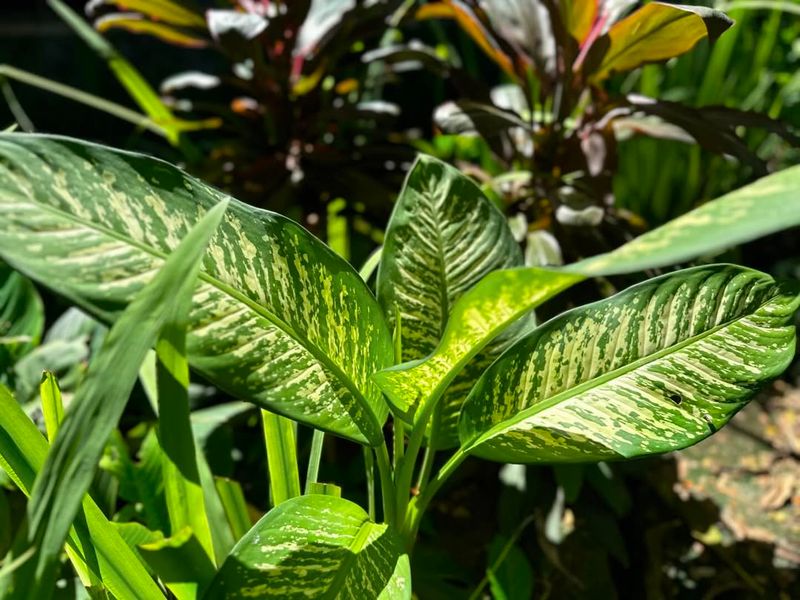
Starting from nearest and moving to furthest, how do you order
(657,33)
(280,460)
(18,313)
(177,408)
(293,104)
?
(177,408)
(280,460)
(657,33)
(18,313)
(293,104)

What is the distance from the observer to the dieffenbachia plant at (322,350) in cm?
35

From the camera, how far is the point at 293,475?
1.83ft

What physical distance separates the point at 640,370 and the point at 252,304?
0.90ft

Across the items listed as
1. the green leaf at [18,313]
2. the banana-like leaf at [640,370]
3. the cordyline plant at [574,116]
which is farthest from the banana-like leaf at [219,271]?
the green leaf at [18,313]

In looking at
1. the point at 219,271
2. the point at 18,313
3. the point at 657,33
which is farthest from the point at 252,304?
the point at 18,313

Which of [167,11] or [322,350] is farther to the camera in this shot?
[167,11]

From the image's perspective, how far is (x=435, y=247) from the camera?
1.88 ft

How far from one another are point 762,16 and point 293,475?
170cm

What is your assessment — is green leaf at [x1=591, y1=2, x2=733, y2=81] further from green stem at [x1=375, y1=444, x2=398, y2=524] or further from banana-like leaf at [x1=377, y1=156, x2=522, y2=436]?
green stem at [x1=375, y1=444, x2=398, y2=524]

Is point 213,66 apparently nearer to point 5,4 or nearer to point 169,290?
point 5,4

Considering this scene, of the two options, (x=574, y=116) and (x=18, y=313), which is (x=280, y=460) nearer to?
(x=18, y=313)

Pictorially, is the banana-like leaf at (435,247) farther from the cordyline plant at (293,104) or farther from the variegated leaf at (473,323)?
the cordyline plant at (293,104)

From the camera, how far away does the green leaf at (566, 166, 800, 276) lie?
0.94 feet

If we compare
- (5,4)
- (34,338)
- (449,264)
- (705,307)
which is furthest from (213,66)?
(705,307)
